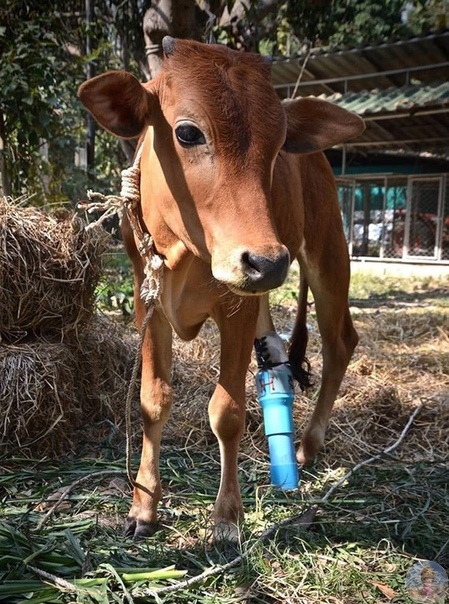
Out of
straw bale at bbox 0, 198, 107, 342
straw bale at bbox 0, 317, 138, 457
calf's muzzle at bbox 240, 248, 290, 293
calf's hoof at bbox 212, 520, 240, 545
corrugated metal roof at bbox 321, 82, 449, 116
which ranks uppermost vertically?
corrugated metal roof at bbox 321, 82, 449, 116

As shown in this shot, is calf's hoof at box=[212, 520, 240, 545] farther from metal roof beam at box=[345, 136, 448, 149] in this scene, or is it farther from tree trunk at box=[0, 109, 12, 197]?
metal roof beam at box=[345, 136, 448, 149]

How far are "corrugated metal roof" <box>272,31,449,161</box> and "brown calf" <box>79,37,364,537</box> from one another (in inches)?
303

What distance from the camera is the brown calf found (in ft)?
7.02

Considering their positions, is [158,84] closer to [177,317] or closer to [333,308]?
[177,317]

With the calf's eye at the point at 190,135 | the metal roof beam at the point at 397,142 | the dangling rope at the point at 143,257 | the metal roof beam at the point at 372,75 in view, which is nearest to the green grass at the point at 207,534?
the dangling rope at the point at 143,257

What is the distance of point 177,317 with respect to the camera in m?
2.92

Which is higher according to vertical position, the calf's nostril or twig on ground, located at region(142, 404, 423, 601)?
the calf's nostril

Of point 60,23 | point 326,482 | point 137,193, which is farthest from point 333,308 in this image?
point 60,23

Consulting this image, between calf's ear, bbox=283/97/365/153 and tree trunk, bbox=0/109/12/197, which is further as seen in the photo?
tree trunk, bbox=0/109/12/197

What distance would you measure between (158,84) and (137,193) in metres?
0.51

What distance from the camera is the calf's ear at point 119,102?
7.62 ft

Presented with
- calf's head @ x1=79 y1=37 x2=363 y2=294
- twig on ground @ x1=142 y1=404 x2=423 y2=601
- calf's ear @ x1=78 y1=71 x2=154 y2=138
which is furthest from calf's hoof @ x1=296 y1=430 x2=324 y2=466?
calf's ear @ x1=78 y1=71 x2=154 y2=138

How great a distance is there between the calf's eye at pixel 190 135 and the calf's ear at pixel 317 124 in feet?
1.81

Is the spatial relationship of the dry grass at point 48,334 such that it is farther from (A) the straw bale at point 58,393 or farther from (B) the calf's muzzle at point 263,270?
(B) the calf's muzzle at point 263,270
